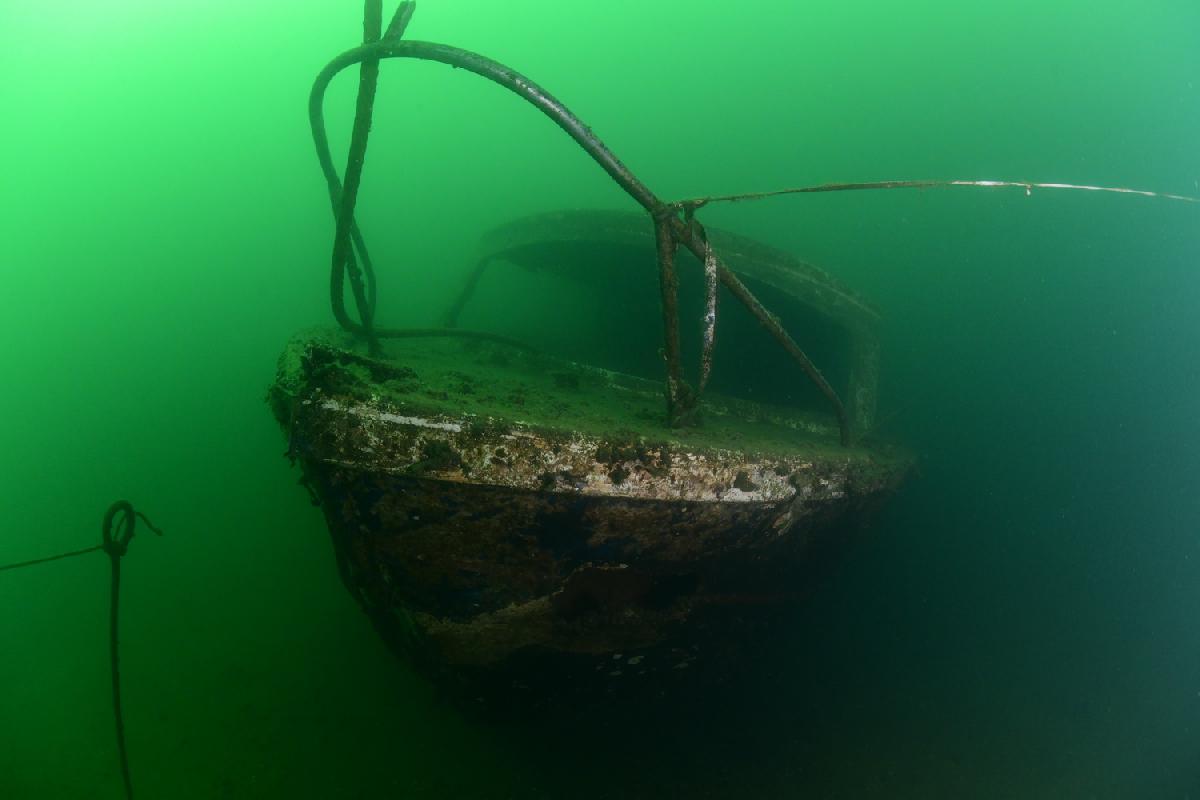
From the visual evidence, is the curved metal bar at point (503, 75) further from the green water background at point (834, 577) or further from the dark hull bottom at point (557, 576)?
the green water background at point (834, 577)

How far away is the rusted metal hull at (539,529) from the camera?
168 cm

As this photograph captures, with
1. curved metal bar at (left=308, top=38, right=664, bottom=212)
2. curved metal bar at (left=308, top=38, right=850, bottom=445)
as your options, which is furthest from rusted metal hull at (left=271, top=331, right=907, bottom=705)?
curved metal bar at (left=308, top=38, right=664, bottom=212)

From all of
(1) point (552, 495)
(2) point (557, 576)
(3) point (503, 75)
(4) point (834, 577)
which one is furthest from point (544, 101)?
(4) point (834, 577)

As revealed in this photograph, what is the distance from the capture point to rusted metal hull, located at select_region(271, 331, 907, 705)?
5.51 ft

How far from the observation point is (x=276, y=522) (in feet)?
23.0

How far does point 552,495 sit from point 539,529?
0.17 m

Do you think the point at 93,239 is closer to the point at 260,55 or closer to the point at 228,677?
the point at 228,677

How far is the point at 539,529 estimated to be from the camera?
1889 mm

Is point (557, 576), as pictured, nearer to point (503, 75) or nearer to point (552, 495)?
point (552, 495)

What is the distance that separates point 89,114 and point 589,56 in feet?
157

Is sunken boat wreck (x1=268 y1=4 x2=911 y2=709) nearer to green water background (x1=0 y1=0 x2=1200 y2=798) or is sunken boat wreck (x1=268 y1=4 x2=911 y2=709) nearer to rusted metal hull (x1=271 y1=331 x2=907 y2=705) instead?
rusted metal hull (x1=271 y1=331 x2=907 y2=705)

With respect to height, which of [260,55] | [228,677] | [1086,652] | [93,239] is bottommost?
[228,677]

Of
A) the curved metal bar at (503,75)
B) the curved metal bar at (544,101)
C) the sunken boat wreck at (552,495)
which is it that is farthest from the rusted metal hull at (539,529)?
the curved metal bar at (503,75)

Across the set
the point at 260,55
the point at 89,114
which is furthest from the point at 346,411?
the point at 260,55
